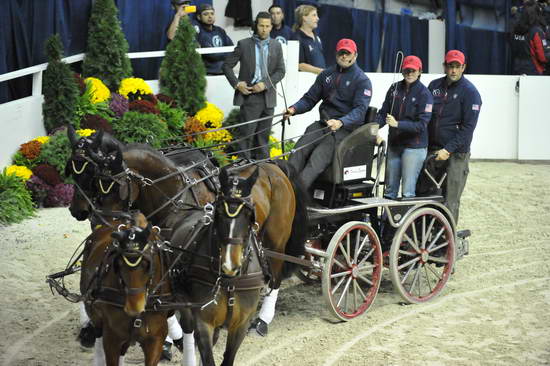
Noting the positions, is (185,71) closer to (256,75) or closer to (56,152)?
(256,75)

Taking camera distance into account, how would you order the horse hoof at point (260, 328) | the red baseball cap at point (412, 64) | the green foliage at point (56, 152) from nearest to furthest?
the horse hoof at point (260, 328)
the red baseball cap at point (412, 64)
the green foliage at point (56, 152)

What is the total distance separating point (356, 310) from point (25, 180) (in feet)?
16.4

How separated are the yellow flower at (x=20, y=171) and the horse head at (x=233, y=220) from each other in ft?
20.3

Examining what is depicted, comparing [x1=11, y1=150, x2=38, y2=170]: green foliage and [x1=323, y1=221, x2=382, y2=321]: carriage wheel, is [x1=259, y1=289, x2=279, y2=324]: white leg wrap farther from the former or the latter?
[x1=11, y1=150, x2=38, y2=170]: green foliage

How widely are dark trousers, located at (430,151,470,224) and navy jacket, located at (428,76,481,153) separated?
0.32 feet

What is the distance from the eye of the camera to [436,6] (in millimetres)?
18938

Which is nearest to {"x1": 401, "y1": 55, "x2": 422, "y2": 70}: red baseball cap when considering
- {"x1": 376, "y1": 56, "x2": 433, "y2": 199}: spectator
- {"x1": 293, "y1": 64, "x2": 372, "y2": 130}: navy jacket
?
{"x1": 376, "y1": 56, "x2": 433, "y2": 199}: spectator

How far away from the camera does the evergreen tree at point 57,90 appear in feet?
37.8

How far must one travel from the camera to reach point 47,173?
10.8 m

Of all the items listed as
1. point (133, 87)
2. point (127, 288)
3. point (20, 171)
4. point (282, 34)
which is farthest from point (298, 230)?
point (282, 34)

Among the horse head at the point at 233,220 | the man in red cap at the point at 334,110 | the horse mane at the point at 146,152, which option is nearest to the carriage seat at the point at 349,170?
the man in red cap at the point at 334,110

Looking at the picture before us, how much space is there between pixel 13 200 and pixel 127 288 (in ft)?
19.9

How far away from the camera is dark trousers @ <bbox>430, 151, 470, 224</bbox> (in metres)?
8.97

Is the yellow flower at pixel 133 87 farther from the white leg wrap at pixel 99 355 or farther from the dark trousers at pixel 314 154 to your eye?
the white leg wrap at pixel 99 355
